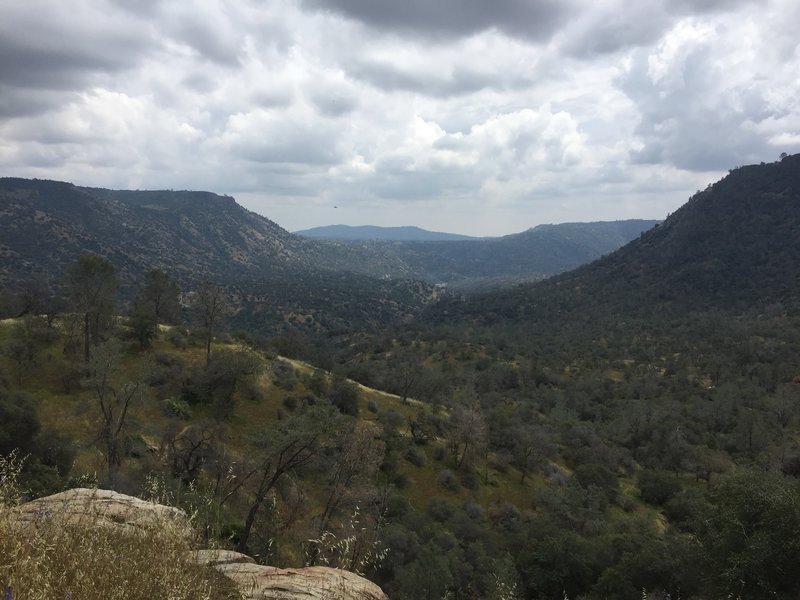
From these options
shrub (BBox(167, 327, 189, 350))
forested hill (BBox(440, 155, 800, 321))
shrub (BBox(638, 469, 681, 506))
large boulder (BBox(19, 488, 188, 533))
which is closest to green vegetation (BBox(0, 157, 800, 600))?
shrub (BBox(167, 327, 189, 350))

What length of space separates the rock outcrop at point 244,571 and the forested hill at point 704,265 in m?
150

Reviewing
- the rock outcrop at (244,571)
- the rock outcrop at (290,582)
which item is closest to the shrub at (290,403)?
the rock outcrop at (244,571)

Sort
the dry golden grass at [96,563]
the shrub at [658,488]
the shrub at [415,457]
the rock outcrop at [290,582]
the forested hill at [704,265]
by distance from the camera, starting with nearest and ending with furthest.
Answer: the dry golden grass at [96,563] < the rock outcrop at [290,582] < the shrub at [415,457] < the shrub at [658,488] < the forested hill at [704,265]

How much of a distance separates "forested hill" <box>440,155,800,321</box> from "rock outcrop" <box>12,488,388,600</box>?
150 meters

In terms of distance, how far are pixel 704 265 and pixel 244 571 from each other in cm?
18337

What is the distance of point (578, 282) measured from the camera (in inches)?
7210

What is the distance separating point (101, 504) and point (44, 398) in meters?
33.8

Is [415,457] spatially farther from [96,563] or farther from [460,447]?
[96,563]

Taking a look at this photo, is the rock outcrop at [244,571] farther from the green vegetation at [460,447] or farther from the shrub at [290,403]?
the shrub at [290,403]

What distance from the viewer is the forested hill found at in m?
142

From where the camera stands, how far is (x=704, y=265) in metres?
156

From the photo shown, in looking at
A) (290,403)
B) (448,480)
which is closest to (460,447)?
(448,480)

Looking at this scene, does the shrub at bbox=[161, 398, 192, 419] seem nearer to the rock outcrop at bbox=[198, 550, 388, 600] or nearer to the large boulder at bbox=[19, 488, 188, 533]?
the large boulder at bbox=[19, 488, 188, 533]

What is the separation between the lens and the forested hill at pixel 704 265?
142m
